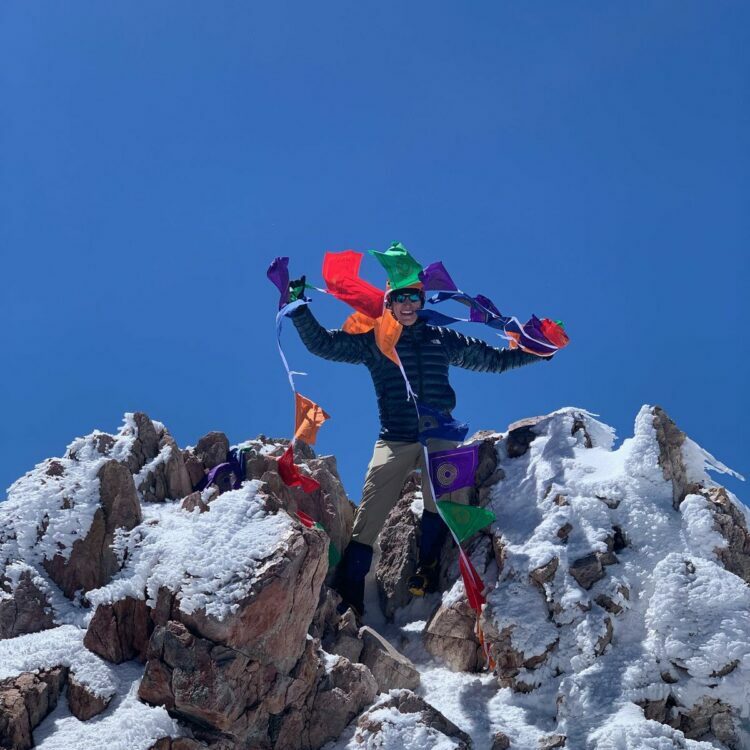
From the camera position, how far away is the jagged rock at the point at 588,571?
7.51 m

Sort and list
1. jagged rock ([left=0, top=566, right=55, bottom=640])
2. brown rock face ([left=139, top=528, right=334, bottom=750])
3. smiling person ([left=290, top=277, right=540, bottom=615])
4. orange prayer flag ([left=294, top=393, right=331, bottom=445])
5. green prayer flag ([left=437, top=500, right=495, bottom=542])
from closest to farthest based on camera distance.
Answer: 1. brown rock face ([left=139, top=528, right=334, bottom=750])
2. jagged rock ([left=0, top=566, right=55, bottom=640])
3. green prayer flag ([left=437, top=500, right=495, bottom=542])
4. smiling person ([left=290, top=277, right=540, bottom=615])
5. orange prayer flag ([left=294, top=393, right=331, bottom=445])

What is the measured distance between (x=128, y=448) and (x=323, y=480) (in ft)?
7.75

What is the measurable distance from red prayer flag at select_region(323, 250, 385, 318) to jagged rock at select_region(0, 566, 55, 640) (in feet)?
15.4

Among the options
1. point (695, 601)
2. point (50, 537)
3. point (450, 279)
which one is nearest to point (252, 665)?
point (50, 537)

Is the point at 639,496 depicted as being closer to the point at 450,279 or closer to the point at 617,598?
the point at 617,598

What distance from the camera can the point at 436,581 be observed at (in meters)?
9.08

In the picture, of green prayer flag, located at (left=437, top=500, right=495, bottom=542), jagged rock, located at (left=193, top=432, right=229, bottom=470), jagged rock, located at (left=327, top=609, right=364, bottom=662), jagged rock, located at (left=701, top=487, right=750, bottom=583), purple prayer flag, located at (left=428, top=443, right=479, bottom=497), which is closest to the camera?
jagged rock, located at (left=701, top=487, right=750, bottom=583)

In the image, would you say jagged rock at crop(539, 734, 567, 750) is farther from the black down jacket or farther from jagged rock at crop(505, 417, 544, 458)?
the black down jacket

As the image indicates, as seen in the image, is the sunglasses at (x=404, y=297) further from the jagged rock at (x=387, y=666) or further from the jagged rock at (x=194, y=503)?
the jagged rock at (x=387, y=666)

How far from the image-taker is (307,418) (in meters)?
9.49

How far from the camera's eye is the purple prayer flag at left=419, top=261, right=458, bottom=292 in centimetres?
973

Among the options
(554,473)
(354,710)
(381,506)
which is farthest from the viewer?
(381,506)

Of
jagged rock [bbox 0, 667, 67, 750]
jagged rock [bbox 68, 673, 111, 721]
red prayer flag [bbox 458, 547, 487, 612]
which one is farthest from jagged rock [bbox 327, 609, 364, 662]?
jagged rock [bbox 0, 667, 67, 750]

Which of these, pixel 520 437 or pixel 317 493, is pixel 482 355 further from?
pixel 317 493
